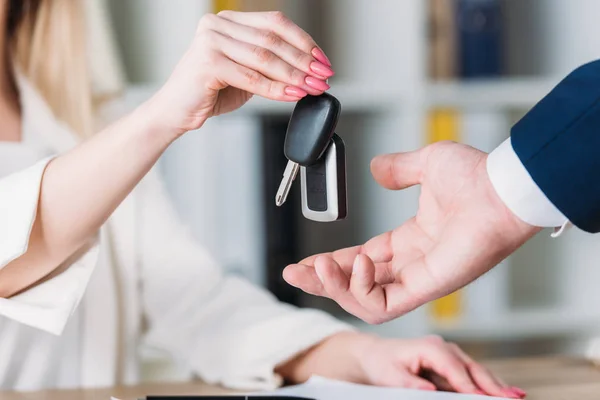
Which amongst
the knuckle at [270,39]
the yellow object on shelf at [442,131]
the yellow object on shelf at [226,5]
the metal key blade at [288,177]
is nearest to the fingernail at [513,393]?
the metal key blade at [288,177]

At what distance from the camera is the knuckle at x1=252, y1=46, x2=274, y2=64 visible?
714mm

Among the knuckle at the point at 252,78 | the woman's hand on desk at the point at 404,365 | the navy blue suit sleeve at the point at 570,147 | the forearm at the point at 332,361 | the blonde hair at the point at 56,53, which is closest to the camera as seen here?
the navy blue suit sleeve at the point at 570,147

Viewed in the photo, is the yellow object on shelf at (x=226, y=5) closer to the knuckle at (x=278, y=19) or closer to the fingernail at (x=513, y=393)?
the knuckle at (x=278, y=19)

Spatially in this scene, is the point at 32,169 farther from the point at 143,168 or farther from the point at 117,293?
the point at 117,293

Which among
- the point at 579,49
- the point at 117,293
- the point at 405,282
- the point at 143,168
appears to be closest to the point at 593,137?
the point at 405,282

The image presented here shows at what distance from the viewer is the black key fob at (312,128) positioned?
68cm

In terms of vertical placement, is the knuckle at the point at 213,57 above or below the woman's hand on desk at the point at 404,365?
above

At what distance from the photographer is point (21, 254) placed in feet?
2.72

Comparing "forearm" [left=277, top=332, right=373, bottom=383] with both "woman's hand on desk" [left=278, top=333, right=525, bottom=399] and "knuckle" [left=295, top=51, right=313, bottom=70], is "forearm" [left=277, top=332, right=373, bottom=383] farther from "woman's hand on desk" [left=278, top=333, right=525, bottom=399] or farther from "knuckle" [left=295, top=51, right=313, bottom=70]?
"knuckle" [left=295, top=51, right=313, bottom=70]

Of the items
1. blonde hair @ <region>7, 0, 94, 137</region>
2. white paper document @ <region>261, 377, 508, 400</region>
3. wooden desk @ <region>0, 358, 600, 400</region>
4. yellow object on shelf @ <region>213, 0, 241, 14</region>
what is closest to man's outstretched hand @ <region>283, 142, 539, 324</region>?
white paper document @ <region>261, 377, 508, 400</region>

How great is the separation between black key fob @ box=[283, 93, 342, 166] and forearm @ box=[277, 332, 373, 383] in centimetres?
32

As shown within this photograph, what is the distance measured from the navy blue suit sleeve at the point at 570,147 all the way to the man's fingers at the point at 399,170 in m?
0.13

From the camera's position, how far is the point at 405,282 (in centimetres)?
70

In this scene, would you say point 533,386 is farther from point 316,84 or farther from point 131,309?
point 131,309
